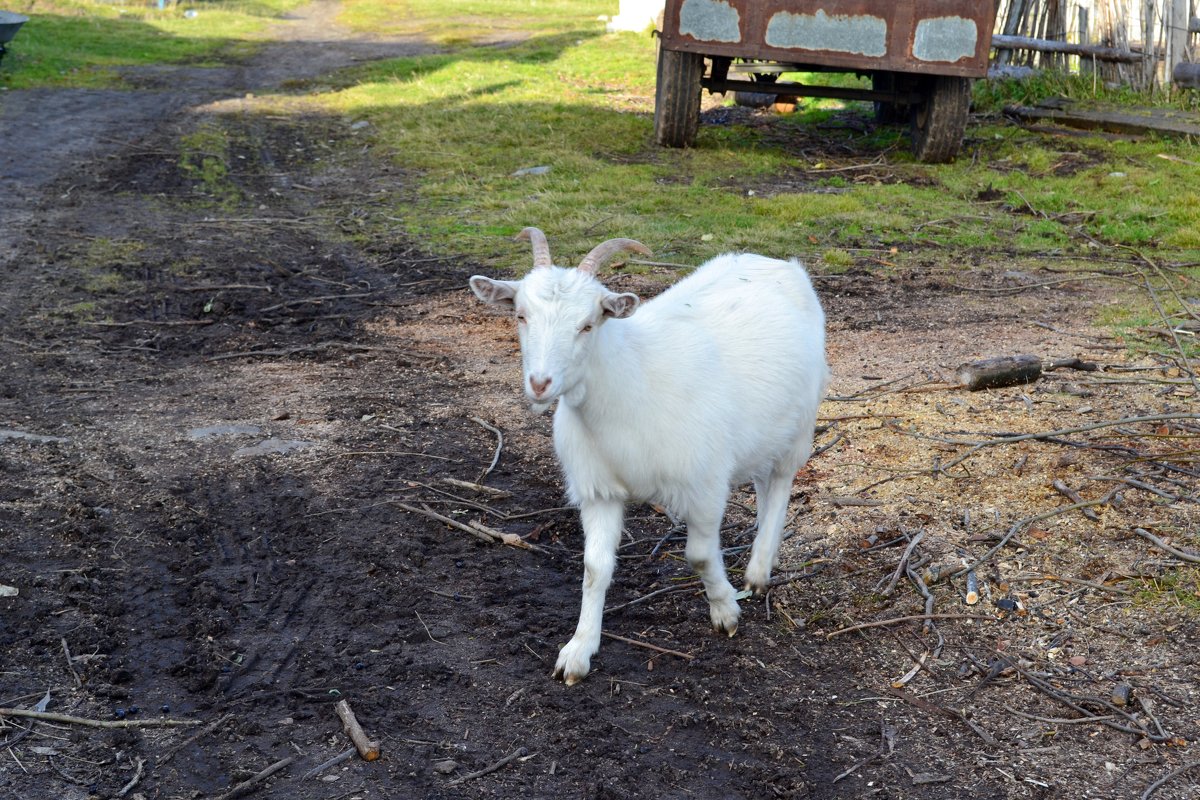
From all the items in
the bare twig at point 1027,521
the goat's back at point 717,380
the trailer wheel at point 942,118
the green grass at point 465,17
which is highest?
the green grass at point 465,17

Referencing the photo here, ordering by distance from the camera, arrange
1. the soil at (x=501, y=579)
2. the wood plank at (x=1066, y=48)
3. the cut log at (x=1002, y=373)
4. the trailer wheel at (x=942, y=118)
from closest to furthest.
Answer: the soil at (x=501, y=579) → the cut log at (x=1002, y=373) → the trailer wheel at (x=942, y=118) → the wood plank at (x=1066, y=48)

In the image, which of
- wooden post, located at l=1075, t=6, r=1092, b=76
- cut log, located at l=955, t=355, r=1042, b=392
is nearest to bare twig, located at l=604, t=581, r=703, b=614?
cut log, located at l=955, t=355, r=1042, b=392

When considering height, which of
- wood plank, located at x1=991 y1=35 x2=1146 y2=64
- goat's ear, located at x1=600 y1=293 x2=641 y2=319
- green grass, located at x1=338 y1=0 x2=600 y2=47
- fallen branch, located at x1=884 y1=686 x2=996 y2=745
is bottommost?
fallen branch, located at x1=884 y1=686 x2=996 y2=745

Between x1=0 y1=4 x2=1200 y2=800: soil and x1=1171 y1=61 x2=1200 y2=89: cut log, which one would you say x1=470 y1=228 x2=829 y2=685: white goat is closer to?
x1=0 y1=4 x2=1200 y2=800: soil

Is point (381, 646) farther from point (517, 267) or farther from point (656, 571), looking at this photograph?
point (517, 267)

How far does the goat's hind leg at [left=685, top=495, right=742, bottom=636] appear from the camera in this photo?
13.6 feet

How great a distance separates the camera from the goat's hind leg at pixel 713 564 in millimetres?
4145

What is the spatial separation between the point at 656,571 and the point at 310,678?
4.95 ft

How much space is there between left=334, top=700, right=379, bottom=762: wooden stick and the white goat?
702 mm

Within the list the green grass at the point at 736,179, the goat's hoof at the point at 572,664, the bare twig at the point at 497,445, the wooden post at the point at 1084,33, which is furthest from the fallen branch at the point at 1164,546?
the wooden post at the point at 1084,33

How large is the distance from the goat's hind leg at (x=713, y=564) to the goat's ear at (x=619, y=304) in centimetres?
75

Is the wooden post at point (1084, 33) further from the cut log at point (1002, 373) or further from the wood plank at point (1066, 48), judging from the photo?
the cut log at point (1002, 373)

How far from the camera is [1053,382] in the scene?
6062mm

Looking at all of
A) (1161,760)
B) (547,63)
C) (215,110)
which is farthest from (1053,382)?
(547,63)
